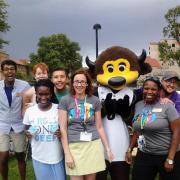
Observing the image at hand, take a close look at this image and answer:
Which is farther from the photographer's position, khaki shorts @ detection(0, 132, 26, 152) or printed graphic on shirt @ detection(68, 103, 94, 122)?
khaki shorts @ detection(0, 132, 26, 152)

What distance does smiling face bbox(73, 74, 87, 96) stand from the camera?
391cm

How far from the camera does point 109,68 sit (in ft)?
15.5

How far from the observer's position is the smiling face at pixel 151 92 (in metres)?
3.94

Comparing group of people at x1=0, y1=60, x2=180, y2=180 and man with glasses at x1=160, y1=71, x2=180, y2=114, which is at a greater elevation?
man with glasses at x1=160, y1=71, x2=180, y2=114

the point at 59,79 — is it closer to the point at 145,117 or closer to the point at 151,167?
the point at 145,117

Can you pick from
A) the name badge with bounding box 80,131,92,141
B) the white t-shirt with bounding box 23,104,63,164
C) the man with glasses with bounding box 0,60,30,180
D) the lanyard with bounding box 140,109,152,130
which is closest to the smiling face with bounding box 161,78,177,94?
the lanyard with bounding box 140,109,152,130

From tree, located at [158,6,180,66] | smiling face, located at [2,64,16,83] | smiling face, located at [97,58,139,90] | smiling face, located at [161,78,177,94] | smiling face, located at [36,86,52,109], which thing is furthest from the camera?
tree, located at [158,6,180,66]

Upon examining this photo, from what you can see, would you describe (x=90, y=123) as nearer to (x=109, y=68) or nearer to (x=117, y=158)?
(x=117, y=158)

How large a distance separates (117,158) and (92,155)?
0.62 metres

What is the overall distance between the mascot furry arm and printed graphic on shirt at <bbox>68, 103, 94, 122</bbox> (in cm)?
59

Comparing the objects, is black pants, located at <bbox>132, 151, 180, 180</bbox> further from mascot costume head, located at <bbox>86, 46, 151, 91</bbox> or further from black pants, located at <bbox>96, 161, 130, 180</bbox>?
mascot costume head, located at <bbox>86, 46, 151, 91</bbox>

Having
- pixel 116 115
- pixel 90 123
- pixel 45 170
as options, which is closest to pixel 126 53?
pixel 116 115

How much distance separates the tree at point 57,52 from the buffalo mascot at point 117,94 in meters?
38.3

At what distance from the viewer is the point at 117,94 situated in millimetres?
4566
